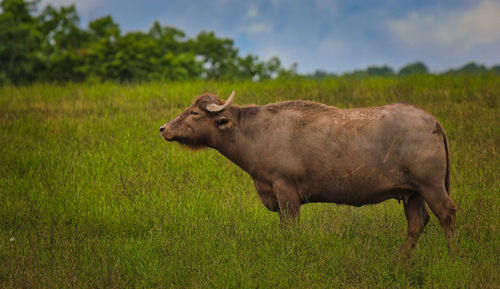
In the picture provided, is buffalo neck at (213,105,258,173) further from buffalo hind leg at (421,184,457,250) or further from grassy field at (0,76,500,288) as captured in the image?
buffalo hind leg at (421,184,457,250)

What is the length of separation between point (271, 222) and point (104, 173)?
4.49m

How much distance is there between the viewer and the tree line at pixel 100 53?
27156mm

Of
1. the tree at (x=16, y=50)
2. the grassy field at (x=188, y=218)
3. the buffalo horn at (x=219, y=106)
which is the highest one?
the tree at (x=16, y=50)

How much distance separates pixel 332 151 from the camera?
22.8 feet

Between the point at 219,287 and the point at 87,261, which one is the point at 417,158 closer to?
the point at 219,287

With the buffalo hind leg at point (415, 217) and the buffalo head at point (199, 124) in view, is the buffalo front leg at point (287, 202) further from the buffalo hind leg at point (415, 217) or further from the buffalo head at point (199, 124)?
the buffalo hind leg at point (415, 217)

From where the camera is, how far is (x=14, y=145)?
12.6 metres

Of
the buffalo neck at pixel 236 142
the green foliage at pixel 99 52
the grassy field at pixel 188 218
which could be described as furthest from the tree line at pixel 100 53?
the buffalo neck at pixel 236 142

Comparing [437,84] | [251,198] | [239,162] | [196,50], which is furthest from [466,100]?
[196,50]

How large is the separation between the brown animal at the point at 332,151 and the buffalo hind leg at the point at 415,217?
1 cm

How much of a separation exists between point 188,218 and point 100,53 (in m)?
21.4

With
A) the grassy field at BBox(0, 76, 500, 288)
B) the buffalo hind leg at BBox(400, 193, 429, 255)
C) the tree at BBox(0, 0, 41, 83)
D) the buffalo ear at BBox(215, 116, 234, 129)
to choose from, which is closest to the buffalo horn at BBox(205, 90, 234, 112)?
the buffalo ear at BBox(215, 116, 234, 129)

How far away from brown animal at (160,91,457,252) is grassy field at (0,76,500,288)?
1.81 feet

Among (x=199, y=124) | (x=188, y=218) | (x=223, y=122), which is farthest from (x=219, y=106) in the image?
(x=188, y=218)
